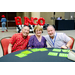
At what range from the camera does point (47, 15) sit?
13.5 m

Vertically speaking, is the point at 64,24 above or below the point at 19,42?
above

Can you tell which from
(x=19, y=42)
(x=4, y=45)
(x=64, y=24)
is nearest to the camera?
(x=19, y=42)

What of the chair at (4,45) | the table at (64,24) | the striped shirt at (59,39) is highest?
the table at (64,24)

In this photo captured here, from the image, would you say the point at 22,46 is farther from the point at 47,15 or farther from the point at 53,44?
the point at 47,15

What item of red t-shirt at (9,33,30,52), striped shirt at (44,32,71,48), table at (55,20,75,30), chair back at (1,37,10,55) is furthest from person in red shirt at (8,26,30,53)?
table at (55,20,75,30)

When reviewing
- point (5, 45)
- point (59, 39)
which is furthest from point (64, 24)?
point (5, 45)

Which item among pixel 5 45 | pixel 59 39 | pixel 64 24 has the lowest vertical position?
pixel 5 45

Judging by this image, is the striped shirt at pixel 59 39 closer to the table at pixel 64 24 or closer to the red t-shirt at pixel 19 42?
the red t-shirt at pixel 19 42

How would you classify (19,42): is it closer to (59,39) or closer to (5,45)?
(5,45)

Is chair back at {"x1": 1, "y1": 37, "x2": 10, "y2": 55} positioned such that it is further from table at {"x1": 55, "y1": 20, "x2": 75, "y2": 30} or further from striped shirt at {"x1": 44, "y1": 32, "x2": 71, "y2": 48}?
table at {"x1": 55, "y1": 20, "x2": 75, "y2": 30}

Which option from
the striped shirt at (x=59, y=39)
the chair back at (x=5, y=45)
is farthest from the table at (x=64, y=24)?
the chair back at (x=5, y=45)

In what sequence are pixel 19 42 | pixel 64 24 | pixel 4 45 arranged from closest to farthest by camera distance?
1. pixel 19 42
2. pixel 4 45
3. pixel 64 24
